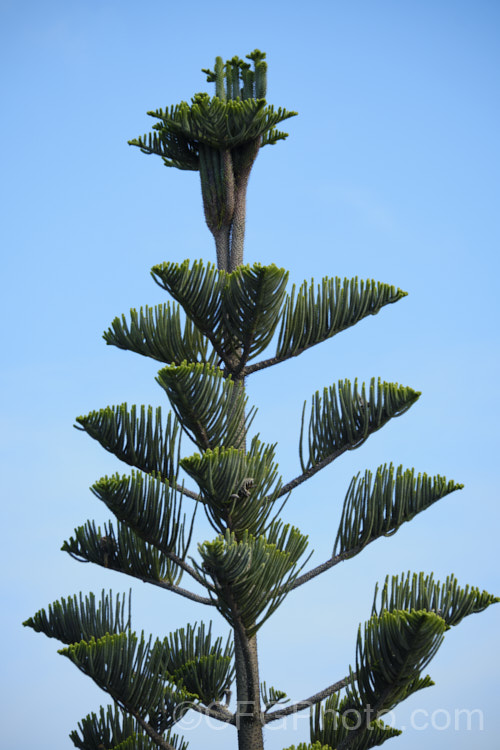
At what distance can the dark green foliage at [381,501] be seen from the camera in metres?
5.21

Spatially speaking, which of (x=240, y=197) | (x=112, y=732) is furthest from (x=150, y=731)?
(x=240, y=197)

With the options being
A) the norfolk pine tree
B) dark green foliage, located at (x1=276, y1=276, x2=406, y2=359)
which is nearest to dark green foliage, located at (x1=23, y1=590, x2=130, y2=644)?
the norfolk pine tree

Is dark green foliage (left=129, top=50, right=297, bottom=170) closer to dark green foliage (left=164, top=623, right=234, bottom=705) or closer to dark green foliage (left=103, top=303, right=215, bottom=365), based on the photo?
dark green foliage (left=103, top=303, right=215, bottom=365)

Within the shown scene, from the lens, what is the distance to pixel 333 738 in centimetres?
528

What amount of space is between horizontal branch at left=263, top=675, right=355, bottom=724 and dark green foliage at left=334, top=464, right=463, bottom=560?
70 cm

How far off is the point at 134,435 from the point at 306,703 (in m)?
1.65

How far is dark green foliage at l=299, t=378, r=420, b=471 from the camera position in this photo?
520cm

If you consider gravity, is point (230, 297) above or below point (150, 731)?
above

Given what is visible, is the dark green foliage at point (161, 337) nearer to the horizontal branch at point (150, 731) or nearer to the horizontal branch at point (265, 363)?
the horizontal branch at point (265, 363)

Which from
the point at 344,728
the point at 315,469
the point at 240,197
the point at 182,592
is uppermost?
the point at 240,197

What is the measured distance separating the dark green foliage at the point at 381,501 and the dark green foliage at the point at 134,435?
38.6 inches

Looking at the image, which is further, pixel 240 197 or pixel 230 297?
pixel 240 197

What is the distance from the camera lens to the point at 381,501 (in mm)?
5207

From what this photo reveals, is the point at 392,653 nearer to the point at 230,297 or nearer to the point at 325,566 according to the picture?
the point at 325,566
